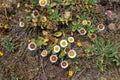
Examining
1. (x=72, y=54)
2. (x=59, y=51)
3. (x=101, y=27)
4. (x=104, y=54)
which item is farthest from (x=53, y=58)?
(x=101, y=27)

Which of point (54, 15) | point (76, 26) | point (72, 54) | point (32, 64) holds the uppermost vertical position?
point (54, 15)

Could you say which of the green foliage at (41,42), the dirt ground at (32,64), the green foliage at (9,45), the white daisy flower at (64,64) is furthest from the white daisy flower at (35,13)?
the white daisy flower at (64,64)

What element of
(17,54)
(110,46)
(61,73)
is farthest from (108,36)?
(17,54)

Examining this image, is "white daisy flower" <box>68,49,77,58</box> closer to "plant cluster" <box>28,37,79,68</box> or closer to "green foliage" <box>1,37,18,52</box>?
"plant cluster" <box>28,37,79,68</box>

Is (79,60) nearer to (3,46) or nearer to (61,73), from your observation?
(61,73)

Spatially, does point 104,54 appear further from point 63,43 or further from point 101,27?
point 63,43
